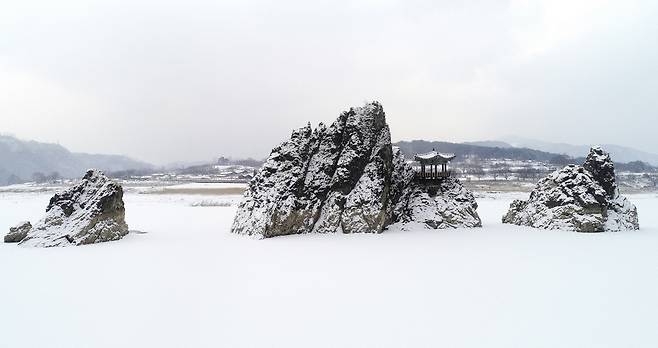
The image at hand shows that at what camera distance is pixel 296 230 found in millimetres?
22078

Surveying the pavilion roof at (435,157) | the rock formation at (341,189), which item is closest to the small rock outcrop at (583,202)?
the rock formation at (341,189)

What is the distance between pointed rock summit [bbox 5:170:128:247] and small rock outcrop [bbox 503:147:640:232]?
26853mm

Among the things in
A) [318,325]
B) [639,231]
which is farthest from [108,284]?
Result: [639,231]

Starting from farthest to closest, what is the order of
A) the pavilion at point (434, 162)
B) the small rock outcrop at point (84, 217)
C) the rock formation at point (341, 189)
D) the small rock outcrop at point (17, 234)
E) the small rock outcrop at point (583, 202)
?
the pavilion at point (434, 162) < the small rock outcrop at point (583, 202) < the rock formation at point (341, 189) < the small rock outcrop at point (17, 234) < the small rock outcrop at point (84, 217)

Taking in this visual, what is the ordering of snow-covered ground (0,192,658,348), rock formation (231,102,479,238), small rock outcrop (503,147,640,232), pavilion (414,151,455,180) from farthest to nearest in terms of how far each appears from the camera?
pavilion (414,151,455,180) → small rock outcrop (503,147,640,232) → rock formation (231,102,479,238) → snow-covered ground (0,192,658,348)

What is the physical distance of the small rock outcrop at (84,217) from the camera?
1888 cm

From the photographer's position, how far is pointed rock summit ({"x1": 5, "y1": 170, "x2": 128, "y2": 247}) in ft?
62.0

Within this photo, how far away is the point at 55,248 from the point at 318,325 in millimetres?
16327

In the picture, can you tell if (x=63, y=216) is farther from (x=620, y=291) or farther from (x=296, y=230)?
(x=620, y=291)

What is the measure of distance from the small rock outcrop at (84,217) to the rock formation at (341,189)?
22.6ft

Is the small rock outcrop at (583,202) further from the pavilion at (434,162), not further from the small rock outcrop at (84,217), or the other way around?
the small rock outcrop at (84,217)

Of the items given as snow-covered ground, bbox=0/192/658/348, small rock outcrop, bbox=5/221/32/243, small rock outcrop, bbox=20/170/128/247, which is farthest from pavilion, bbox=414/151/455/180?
small rock outcrop, bbox=5/221/32/243

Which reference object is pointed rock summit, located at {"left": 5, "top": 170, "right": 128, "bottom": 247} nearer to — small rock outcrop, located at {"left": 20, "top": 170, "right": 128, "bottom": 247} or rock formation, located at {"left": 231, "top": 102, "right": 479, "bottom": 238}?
small rock outcrop, located at {"left": 20, "top": 170, "right": 128, "bottom": 247}

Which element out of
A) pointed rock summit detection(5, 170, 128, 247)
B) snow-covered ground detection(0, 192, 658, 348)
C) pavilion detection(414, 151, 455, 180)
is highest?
pavilion detection(414, 151, 455, 180)
